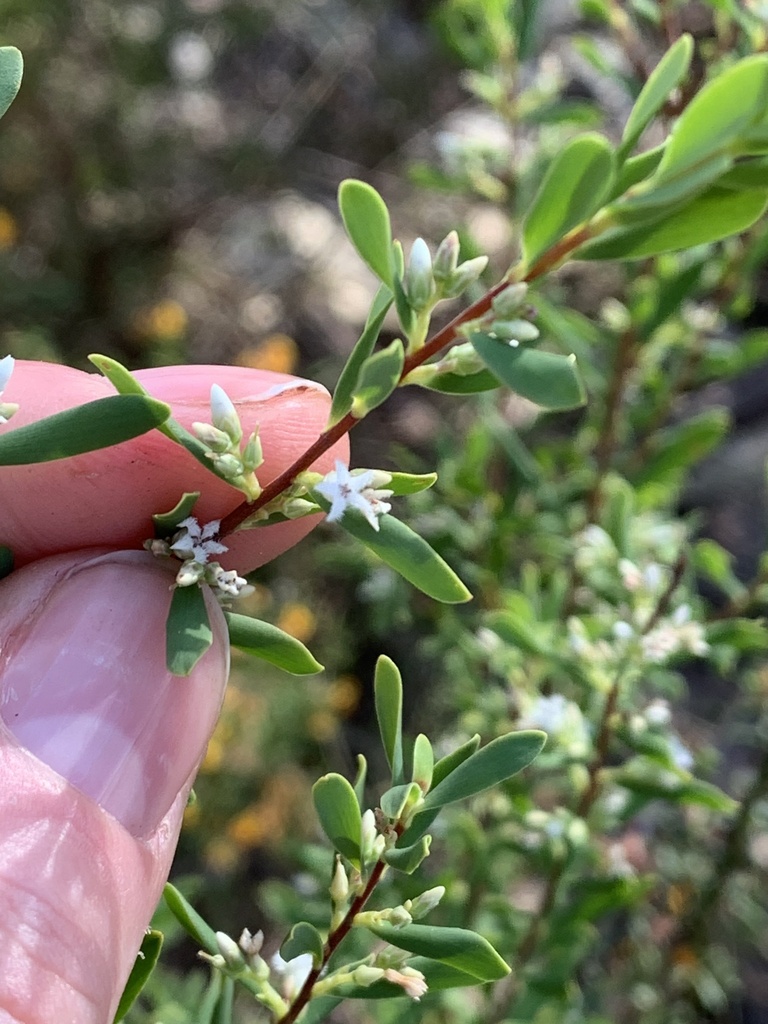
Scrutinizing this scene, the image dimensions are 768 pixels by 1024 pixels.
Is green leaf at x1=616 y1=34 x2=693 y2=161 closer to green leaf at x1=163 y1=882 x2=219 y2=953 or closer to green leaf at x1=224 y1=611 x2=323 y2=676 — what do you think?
green leaf at x1=224 y1=611 x2=323 y2=676

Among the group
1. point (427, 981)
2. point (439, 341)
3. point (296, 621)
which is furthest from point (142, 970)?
point (296, 621)

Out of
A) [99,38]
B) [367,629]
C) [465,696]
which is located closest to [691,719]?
[367,629]

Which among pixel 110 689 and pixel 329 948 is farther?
pixel 110 689

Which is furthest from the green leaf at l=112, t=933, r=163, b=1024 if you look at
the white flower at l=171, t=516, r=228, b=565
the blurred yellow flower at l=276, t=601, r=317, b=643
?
the blurred yellow flower at l=276, t=601, r=317, b=643

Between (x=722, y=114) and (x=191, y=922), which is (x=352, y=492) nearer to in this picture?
(x=722, y=114)

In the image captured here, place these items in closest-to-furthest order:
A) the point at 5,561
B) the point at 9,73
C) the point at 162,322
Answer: the point at 9,73
the point at 5,561
the point at 162,322

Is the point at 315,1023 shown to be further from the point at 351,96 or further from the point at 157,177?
the point at 351,96
